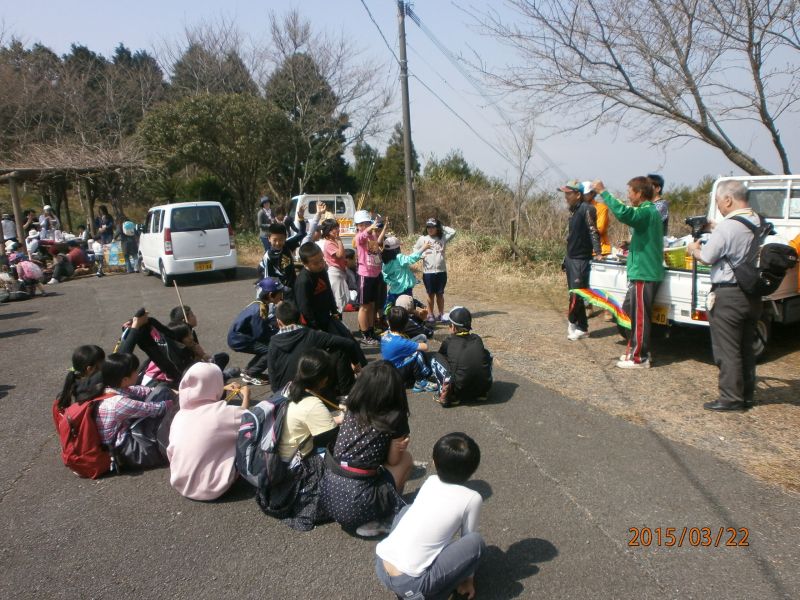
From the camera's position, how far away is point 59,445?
4.73 m

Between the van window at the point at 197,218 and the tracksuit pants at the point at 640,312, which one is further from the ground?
the van window at the point at 197,218

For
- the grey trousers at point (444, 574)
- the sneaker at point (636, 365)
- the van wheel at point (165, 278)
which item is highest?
the van wheel at point (165, 278)

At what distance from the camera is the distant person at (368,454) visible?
10.5 feet

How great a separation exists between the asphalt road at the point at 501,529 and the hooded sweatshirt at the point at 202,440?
0.48 ft

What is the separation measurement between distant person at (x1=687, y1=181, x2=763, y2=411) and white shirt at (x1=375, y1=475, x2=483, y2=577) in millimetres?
3110

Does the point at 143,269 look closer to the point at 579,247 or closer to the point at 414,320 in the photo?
the point at 414,320

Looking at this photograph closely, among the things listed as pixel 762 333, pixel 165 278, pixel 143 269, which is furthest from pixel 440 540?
pixel 143 269

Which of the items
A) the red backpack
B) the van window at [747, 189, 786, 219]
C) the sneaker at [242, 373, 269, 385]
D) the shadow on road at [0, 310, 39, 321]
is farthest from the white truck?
the shadow on road at [0, 310, 39, 321]

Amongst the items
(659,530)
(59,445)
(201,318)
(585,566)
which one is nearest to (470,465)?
(585,566)

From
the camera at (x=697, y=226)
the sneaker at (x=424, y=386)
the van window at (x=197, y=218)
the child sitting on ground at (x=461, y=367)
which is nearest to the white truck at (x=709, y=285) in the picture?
the camera at (x=697, y=226)

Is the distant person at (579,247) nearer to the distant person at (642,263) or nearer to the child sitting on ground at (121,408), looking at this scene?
the distant person at (642,263)

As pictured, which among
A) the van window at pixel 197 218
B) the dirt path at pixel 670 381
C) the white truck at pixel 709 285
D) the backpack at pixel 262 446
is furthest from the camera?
the van window at pixel 197 218

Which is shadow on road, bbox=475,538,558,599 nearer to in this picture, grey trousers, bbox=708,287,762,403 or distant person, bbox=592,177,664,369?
grey trousers, bbox=708,287,762,403

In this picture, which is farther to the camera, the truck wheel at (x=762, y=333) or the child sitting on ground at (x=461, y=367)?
the truck wheel at (x=762, y=333)
